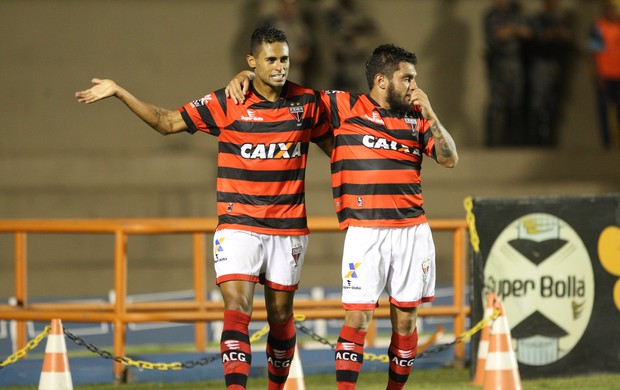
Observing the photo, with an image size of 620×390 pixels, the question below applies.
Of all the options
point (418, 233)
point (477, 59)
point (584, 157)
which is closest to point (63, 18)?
point (477, 59)

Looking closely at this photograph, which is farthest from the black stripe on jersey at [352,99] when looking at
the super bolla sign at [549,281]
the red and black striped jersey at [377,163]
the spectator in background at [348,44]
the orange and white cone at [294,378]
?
the spectator in background at [348,44]

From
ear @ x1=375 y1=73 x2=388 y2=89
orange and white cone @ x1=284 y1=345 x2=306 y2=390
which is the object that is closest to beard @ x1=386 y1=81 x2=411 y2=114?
ear @ x1=375 y1=73 x2=388 y2=89

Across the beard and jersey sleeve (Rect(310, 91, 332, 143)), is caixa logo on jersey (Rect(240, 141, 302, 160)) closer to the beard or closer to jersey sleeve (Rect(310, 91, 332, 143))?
jersey sleeve (Rect(310, 91, 332, 143))

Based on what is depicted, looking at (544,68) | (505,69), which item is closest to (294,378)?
(505,69)

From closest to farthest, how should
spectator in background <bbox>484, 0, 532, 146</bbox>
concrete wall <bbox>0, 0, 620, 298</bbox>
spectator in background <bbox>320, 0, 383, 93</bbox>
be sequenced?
concrete wall <bbox>0, 0, 620, 298</bbox> < spectator in background <bbox>484, 0, 532, 146</bbox> < spectator in background <bbox>320, 0, 383, 93</bbox>

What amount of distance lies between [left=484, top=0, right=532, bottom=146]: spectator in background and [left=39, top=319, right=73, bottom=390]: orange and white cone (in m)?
10.4

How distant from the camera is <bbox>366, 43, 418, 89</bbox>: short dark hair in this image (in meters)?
7.34

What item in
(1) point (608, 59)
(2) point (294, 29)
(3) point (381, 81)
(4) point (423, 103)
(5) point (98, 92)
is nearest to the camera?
(5) point (98, 92)

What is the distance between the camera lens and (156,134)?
17250 mm

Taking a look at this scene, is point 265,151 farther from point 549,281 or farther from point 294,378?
point 549,281

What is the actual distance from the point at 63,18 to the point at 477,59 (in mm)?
6492

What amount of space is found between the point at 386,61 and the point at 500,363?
88.1 inches

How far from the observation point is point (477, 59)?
60.6 ft

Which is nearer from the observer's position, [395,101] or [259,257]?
[259,257]
